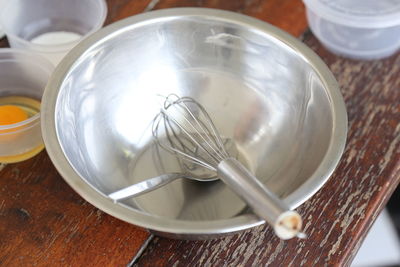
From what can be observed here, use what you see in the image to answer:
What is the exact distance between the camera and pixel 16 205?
0.53 meters

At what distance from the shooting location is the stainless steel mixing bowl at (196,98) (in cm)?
51

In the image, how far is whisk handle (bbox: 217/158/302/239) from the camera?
16.4 inches

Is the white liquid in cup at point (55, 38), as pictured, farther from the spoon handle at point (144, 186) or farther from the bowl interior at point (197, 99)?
the spoon handle at point (144, 186)

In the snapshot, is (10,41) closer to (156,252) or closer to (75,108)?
(75,108)

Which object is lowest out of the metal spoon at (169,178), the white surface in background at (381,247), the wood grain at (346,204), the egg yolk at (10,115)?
the white surface in background at (381,247)

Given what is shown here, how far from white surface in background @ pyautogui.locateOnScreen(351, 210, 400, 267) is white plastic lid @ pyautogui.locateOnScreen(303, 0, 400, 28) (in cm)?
40

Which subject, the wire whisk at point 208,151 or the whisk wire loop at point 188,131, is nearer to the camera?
the wire whisk at point 208,151

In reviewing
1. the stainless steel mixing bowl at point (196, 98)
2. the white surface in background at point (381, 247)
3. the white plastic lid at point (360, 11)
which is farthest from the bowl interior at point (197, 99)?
the white surface in background at point (381, 247)

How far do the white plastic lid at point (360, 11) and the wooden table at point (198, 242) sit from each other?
0.32 feet

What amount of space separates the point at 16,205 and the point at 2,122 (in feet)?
0.28

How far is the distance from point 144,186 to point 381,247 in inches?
23.1

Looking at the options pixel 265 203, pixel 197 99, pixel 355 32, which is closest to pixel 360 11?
pixel 355 32

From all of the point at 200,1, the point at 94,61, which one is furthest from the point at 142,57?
the point at 200,1

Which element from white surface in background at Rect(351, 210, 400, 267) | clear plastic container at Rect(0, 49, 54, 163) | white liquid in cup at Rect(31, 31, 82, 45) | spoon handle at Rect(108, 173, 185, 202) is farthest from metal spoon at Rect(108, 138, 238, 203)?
white surface in background at Rect(351, 210, 400, 267)
